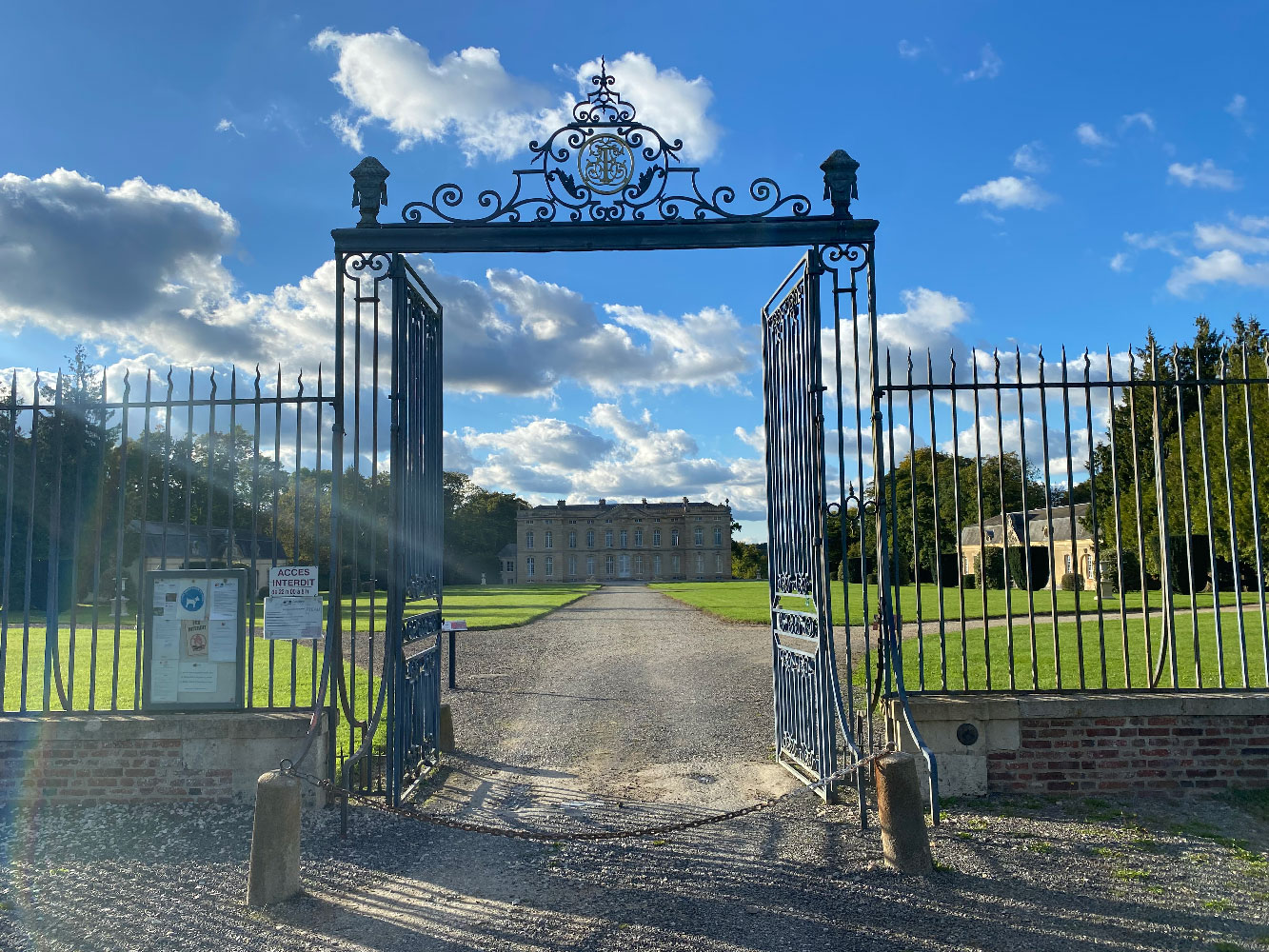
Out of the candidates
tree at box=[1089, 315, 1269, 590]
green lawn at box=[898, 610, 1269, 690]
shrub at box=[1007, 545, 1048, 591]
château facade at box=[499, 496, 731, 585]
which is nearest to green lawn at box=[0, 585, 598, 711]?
green lawn at box=[898, 610, 1269, 690]

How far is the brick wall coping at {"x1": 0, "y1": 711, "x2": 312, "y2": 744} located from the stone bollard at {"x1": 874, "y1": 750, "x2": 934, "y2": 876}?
11.5 feet

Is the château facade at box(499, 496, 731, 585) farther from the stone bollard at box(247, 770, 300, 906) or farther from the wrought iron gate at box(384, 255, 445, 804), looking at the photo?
the stone bollard at box(247, 770, 300, 906)

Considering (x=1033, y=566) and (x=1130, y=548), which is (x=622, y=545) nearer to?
(x=1033, y=566)

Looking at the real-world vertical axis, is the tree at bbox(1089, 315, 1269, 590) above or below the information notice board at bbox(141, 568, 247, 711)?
above

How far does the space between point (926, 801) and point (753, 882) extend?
157 centimetres

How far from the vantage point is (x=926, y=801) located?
5.46m

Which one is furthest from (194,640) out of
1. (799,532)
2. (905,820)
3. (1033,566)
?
(1033,566)

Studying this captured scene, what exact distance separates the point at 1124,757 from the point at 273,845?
16.4ft

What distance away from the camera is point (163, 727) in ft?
18.4

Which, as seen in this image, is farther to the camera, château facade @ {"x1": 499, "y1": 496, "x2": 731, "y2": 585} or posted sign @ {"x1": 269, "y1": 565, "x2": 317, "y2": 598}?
château facade @ {"x1": 499, "y1": 496, "x2": 731, "y2": 585}

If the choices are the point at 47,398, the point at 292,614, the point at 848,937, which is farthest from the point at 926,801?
the point at 47,398

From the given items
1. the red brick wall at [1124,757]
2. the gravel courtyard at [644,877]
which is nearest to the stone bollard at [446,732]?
the gravel courtyard at [644,877]

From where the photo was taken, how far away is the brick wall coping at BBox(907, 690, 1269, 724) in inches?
220

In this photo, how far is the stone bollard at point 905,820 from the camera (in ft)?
14.6
